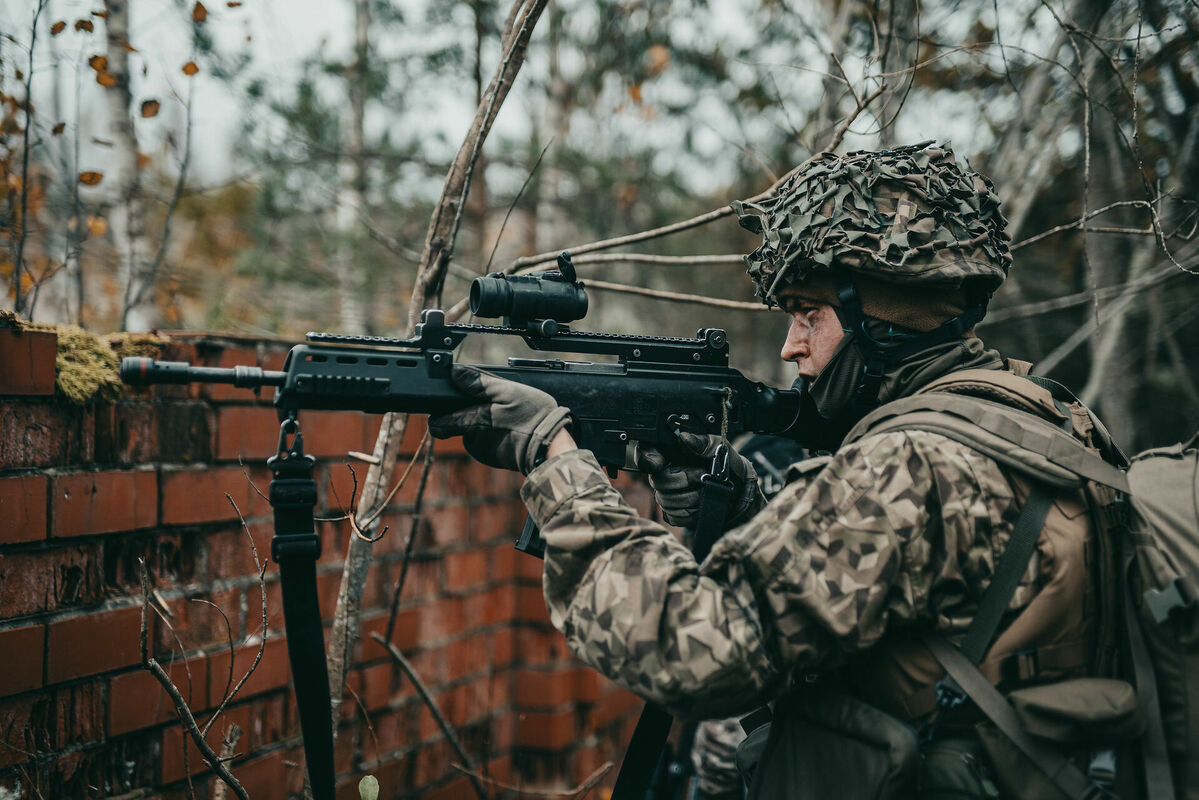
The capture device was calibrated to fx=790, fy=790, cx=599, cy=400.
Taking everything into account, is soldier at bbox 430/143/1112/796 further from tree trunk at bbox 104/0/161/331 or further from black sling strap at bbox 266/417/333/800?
tree trunk at bbox 104/0/161/331

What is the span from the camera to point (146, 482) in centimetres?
198

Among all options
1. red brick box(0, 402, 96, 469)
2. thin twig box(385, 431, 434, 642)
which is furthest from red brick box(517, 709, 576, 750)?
red brick box(0, 402, 96, 469)

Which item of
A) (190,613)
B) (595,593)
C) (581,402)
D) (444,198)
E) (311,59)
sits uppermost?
(311,59)

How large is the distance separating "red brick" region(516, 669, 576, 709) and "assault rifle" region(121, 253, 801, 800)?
44.1 inches

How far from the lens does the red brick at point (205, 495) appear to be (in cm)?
203

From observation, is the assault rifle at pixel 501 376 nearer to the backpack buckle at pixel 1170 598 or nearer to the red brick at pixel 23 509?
the red brick at pixel 23 509

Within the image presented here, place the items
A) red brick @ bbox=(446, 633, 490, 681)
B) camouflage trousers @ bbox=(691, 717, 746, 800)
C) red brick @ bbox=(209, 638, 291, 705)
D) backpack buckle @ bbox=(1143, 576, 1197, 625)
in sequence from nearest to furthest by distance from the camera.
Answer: backpack buckle @ bbox=(1143, 576, 1197, 625) < red brick @ bbox=(209, 638, 291, 705) < red brick @ bbox=(446, 633, 490, 681) < camouflage trousers @ bbox=(691, 717, 746, 800)

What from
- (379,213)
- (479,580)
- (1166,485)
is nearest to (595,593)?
(1166,485)

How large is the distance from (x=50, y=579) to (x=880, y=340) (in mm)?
1958

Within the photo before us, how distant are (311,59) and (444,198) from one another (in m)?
5.78

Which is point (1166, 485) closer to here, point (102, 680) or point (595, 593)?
point (595, 593)

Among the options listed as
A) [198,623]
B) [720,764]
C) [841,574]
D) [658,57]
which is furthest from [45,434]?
[658,57]

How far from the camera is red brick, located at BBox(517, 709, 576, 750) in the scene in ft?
10.4

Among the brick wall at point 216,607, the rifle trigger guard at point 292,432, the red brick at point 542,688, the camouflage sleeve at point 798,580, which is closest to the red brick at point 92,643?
the brick wall at point 216,607
